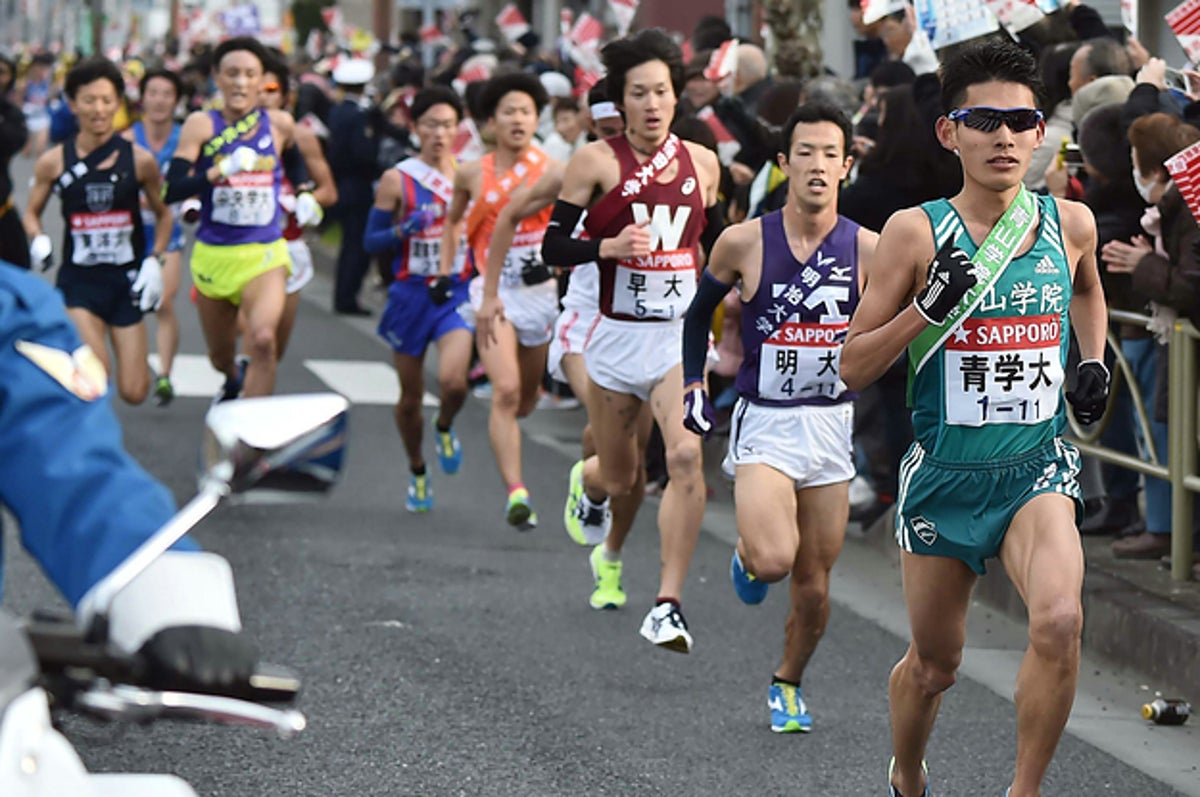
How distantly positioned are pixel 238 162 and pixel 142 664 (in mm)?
9420

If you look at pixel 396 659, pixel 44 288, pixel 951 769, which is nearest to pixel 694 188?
pixel 396 659

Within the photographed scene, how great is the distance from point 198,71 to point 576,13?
8.82 metres

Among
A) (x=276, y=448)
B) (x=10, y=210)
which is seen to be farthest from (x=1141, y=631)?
(x=276, y=448)

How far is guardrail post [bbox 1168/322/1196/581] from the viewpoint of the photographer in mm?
7555

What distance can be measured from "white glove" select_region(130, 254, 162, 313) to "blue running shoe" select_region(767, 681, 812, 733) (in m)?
5.34

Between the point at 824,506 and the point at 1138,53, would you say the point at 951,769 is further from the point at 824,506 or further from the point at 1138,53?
the point at 1138,53

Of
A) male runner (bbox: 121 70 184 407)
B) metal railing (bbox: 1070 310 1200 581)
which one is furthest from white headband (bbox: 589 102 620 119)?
male runner (bbox: 121 70 184 407)

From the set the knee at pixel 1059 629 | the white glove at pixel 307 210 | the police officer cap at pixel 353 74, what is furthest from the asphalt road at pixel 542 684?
the police officer cap at pixel 353 74

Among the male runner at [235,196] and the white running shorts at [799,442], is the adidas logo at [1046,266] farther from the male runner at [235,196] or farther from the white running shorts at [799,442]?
the male runner at [235,196]

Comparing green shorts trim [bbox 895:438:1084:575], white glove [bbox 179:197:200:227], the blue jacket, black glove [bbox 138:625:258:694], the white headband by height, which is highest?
the white headband

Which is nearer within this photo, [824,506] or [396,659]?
[824,506]

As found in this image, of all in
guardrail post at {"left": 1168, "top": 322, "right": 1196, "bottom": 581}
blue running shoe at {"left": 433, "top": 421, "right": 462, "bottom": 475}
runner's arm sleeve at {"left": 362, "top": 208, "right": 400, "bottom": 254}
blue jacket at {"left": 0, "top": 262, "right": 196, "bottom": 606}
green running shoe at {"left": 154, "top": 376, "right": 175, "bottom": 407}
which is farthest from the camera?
green running shoe at {"left": 154, "top": 376, "right": 175, "bottom": 407}

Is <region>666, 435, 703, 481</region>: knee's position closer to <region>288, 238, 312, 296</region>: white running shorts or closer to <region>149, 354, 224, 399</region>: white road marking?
<region>288, 238, 312, 296</region>: white running shorts

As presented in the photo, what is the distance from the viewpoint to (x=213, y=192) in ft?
38.0
